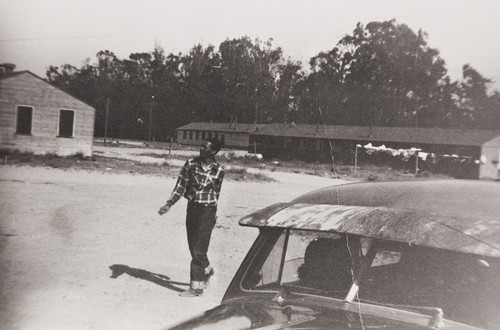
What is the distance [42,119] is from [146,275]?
57.5 feet

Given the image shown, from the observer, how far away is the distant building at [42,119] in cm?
1983

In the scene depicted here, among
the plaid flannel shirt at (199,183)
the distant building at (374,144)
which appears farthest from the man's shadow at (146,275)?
the distant building at (374,144)

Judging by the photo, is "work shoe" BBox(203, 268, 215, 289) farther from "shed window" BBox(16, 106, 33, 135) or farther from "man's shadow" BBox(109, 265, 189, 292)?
"shed window" BBox(16, 106, 33, 135)

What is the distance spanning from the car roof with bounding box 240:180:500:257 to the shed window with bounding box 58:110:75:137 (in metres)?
21.4

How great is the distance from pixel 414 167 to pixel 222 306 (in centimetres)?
3300

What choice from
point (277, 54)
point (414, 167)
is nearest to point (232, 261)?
point (277, 54)

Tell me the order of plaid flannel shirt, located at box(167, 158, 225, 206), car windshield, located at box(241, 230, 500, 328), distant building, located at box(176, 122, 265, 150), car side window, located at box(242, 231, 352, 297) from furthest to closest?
distant building, located at box(176, 122, 265, 150)
plaid flannel shirt, located at box(167, 158, 225, 206)
car side window, located at box(242, 231, 352, 297)
car windshield, located at box(241, 230, 500, 328)

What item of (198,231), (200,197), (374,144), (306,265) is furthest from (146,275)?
(374,144)

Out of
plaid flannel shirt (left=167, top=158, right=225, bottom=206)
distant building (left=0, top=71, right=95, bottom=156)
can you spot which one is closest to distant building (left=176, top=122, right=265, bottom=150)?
distant building (left=0, top=71, right=95, bottom=156)

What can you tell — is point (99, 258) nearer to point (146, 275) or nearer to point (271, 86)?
point (146, 275)

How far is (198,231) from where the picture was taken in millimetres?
4715

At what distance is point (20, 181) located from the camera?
46.8 ft

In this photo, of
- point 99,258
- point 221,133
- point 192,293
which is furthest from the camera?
point 221,133

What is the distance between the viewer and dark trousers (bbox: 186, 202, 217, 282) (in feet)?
15.4
